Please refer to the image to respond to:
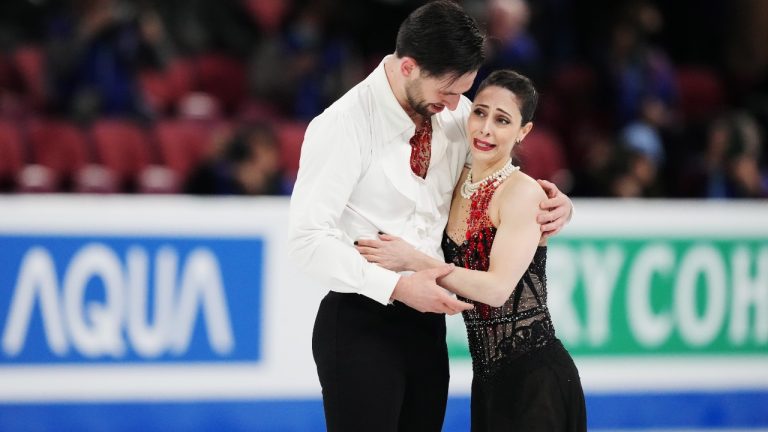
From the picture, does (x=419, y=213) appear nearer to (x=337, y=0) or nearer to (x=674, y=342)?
(x=674, y=342)

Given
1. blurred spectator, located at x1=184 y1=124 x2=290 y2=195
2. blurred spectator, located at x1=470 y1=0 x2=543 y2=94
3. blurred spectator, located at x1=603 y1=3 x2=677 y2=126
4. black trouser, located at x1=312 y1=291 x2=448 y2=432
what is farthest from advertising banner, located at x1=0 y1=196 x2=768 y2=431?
blurred spectator, located at x1=603 y1=3 x2=677 y2=126

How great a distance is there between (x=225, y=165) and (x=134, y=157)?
107 centimetres

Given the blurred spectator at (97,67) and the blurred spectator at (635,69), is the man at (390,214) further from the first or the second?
the blurred spectator at (635,69)

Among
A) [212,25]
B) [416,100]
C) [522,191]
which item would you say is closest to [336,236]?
[416,100]

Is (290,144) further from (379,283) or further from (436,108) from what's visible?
(379,283)

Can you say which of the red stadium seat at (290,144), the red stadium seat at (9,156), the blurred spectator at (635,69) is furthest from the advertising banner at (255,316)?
the blurred spectator at (635,69)

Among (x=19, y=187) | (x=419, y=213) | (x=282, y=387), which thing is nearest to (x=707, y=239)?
(x=282, y=387)

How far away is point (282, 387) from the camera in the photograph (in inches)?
199

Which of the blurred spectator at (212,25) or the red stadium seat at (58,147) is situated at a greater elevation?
the blurred spectator at (212,25)

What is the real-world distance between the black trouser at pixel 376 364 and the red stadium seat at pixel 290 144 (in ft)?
11.8

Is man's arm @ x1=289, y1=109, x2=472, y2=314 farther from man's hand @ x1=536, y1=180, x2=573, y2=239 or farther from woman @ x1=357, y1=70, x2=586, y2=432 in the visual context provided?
man's hand @ x1=536, y1=180, x2=573, y2=239

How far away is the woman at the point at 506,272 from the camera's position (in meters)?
2.87

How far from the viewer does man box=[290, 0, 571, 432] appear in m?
2.77

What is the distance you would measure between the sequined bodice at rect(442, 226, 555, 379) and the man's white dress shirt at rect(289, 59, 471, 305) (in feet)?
0.41
